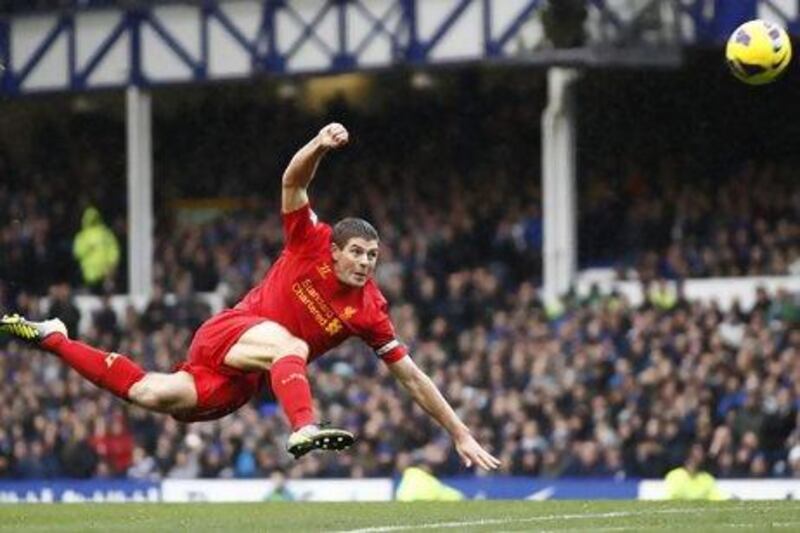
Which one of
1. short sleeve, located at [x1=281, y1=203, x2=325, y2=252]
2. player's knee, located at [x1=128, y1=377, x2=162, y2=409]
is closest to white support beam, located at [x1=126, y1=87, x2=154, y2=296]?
player's knee, located at [x1=128, y1=377, x2=162, y2=409]

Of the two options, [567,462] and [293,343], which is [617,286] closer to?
[567,462]

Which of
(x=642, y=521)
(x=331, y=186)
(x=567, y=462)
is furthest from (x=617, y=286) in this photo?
(x=642, y=521)

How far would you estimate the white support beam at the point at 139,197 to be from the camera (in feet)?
103

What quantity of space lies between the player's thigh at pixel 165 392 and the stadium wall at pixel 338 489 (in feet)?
27.8

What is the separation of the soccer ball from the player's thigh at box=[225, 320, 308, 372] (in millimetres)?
4723

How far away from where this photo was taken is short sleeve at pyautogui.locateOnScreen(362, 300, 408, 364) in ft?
44.0

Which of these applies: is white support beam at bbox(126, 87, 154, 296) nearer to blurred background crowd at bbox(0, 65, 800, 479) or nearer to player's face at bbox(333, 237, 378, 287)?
blurred background crowd at bbox(0, 65, 800, 479)

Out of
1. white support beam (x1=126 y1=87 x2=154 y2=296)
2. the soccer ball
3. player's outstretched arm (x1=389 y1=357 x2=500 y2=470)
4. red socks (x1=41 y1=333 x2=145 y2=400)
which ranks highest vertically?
white support beam (x1=126 y1=87 x2=154 y2=296)

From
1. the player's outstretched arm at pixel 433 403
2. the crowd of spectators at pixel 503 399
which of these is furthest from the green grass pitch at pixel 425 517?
the crowd of spectators at pixel 503 399

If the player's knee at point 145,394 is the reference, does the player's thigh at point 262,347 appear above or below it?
above

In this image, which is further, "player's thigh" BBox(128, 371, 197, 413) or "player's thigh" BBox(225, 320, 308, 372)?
"player's thigh" BBox(128, 371, 197, 413)

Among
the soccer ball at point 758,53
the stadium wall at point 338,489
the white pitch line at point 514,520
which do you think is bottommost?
the white pitch line at point 514,520

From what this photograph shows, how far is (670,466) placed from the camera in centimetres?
2269

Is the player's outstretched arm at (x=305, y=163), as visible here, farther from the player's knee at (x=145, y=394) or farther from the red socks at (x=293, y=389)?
the player's knee at (x=145, y=394)
